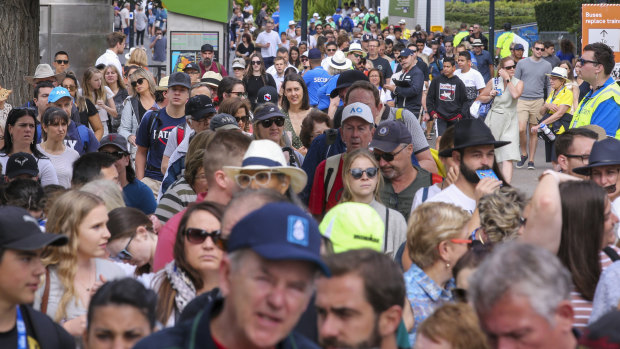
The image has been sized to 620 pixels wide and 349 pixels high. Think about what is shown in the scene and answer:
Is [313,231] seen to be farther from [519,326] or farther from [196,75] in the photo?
[196,75]

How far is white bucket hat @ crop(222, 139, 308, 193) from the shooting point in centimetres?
550

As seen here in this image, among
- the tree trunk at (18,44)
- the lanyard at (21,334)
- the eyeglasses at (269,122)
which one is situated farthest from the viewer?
the tree trunk at (18,44)

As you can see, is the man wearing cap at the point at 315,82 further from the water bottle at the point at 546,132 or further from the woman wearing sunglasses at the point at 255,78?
the water bottle at the point at 546,132

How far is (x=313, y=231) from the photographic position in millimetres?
2811

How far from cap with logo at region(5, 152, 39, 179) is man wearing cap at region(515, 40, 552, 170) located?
11071mm

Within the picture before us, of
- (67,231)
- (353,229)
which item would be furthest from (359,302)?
(67,231)

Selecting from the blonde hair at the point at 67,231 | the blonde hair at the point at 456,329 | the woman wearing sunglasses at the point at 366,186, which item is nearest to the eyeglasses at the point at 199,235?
the blonde hair at the point at 67,231

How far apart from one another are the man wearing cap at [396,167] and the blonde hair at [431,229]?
1803 mm

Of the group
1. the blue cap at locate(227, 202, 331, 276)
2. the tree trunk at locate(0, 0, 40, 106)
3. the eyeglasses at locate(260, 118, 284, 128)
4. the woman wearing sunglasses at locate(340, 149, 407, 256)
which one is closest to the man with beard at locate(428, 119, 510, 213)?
the woman wearing sunglasses at locate(340, 149, 407, 256)

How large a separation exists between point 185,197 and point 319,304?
369cm

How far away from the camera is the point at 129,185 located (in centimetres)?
855

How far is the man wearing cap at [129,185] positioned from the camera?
839 centimetres

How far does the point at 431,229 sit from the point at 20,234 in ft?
7.03

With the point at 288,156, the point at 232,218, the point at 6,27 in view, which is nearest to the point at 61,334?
the point at 232,218
